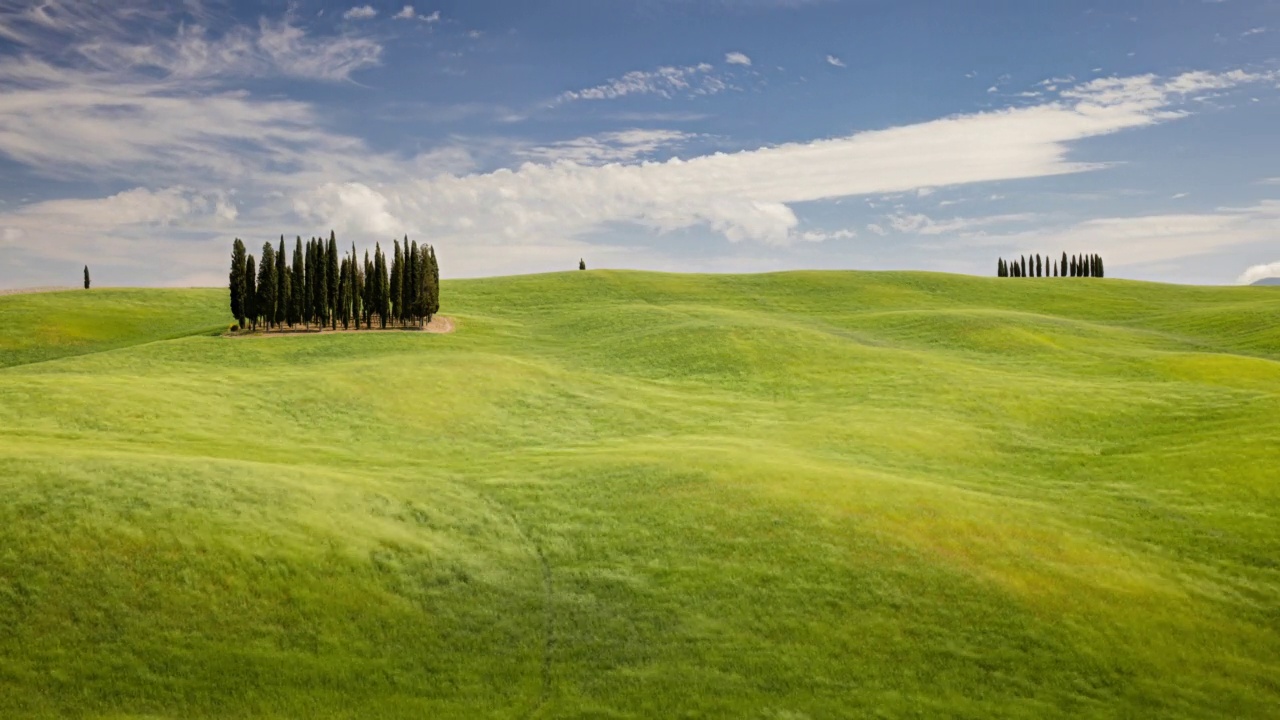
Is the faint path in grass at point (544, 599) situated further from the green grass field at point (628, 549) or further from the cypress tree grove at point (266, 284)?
the cypress tree grove at point (266, 284)

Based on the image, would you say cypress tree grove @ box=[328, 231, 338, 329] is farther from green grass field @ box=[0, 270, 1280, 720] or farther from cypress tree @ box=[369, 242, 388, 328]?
green grass field @ box=[0, 270, 1280, 720]

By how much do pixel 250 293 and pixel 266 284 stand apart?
2212mm

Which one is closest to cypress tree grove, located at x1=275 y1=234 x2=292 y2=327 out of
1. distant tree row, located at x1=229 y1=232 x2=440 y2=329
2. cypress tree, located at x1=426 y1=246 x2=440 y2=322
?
distant tree row, located at x1=229 y1=232 x2=440 y2=329

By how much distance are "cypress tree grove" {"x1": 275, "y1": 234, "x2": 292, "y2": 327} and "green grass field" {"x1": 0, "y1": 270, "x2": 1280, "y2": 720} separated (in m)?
30.2

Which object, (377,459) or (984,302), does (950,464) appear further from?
(984,302)

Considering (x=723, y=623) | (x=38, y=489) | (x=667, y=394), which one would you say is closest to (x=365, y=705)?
(x=723, y=623)

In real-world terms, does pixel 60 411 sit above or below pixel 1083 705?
above

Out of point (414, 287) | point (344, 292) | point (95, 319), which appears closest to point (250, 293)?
point (344, 292)

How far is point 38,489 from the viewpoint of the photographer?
23.5 m

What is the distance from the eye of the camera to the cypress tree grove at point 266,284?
77500mm

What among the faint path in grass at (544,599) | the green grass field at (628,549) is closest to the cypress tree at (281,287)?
the green grass field at (628,549)

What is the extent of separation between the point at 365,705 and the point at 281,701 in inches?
73.2

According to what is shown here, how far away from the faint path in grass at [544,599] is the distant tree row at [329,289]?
56108mm

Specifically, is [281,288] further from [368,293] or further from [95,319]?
[95,319]
